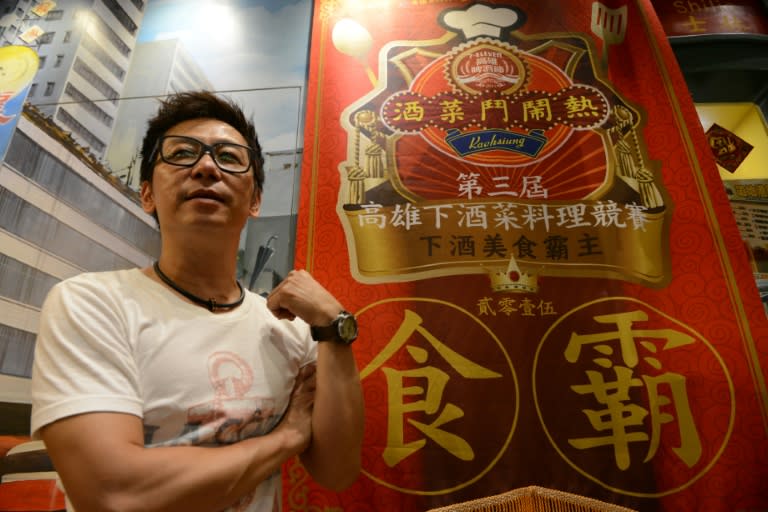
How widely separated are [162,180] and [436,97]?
3.63 ft

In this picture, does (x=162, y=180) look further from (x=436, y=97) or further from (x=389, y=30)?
(x=389, y=30)

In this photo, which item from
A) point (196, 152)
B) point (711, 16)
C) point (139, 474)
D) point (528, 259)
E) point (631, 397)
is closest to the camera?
point (139, 474)

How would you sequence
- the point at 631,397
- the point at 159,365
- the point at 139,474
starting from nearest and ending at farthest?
1. the point at 139,474
2. the point at 159,365
3. the point at 631,397

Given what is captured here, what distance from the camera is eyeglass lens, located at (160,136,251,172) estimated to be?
119cm

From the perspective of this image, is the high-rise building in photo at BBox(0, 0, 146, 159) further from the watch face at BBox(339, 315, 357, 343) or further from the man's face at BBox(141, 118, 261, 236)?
the watch face at BBox(339, 315, 357, 343)

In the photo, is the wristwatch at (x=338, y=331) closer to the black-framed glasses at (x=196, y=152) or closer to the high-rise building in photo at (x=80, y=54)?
the black-framed glasses at (x=196, y=152)

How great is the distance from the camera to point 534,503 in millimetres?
1333

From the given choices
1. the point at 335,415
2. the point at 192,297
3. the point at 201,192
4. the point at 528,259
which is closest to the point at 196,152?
the point at 201,192

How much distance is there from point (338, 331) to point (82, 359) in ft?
1.69

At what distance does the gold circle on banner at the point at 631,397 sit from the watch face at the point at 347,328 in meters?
0.70

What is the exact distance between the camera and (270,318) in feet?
4.00

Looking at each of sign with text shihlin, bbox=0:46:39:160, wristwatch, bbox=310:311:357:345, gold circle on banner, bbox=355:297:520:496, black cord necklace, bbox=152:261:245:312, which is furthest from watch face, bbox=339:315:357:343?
sign with text shihlin, bbox=0:46:39:160

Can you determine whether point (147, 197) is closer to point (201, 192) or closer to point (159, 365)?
point (201, 192)

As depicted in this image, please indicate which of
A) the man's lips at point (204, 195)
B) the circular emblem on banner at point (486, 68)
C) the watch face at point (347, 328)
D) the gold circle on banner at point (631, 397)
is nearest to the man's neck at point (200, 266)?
the man's lips at point (204, 195)
